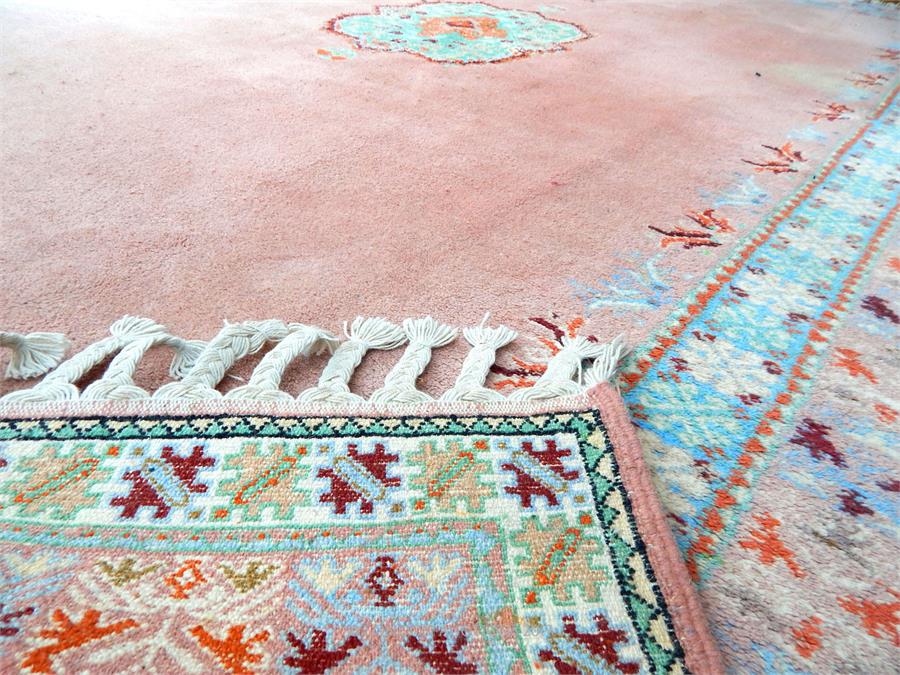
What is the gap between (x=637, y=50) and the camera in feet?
8.02

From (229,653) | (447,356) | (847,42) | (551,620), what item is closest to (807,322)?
(447,356)

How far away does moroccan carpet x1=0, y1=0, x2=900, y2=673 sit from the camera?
62cm

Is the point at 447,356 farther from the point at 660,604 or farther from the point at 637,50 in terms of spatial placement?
the point at 637,50

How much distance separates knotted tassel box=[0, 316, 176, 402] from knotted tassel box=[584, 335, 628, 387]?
0.64 meters

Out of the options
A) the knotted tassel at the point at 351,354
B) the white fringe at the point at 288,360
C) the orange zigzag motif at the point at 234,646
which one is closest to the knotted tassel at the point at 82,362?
the white fringe at the point at 288,360

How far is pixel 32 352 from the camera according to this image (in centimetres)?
87

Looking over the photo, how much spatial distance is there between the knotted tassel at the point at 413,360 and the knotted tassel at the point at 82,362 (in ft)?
1.18

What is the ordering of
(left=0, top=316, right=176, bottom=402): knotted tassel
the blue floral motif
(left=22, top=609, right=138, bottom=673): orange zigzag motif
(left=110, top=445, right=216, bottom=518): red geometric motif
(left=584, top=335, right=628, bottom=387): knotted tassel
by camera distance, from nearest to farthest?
(left=22, top=609, right=138, bottom=673): orange zigzag motif < (left=110, top=445, right=216, bottom=518): red geometric motif < (left=0, top=316, right=176, bottom=402): knotted tassel < (left=584, top=335, right=628, bottom=387): knotted tassel < the blue floral motif

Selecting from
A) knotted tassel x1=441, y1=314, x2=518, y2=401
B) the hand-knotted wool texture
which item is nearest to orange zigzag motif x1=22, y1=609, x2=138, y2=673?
the hand-knotted wool texture

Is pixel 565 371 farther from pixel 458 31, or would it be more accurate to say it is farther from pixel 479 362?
pixel 458 31

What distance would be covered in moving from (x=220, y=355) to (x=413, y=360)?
273mm

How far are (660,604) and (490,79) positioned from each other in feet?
5.77

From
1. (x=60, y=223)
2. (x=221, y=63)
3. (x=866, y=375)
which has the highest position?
(x=221, y=63)

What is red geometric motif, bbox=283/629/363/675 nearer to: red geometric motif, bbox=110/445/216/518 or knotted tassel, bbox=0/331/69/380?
red geometric motif, bbox=110/445/216/518
